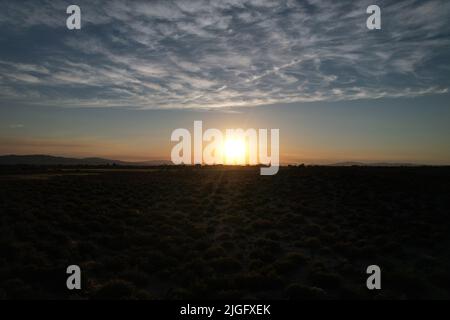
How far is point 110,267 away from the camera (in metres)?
13.9

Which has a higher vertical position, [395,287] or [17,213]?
[17,213]

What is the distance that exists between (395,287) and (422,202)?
68.1 ft

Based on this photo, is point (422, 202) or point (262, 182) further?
point (262, 182)

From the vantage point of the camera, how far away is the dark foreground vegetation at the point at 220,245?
12016 mm

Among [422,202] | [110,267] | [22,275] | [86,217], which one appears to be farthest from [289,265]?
[422,202]

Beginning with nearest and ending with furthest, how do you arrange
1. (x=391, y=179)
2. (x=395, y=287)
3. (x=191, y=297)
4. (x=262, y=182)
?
(x=191, y=297)
(x=395, y=287)
(x=391, y=179)
(x=262, y=182)

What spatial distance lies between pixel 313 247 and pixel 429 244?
609 centimetres

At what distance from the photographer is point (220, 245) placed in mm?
17594

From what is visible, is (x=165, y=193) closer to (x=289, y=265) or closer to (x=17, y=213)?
(x=17, y=213)

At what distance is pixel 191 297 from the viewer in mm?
11055

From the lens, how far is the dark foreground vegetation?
1202 centimetres
